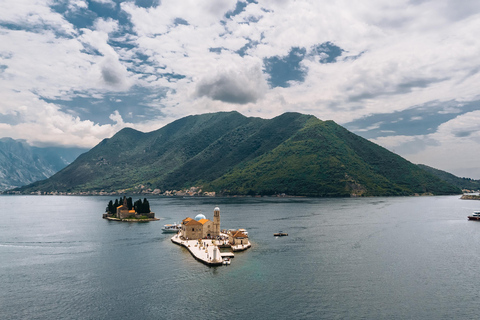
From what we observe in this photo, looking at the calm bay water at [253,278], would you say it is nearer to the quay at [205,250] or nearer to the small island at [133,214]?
the quay at [205,250]

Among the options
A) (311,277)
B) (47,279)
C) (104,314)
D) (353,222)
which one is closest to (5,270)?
(47,279)

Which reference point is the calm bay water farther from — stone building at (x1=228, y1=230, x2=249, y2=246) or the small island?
the small island

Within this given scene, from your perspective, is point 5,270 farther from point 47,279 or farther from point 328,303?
point 328,303

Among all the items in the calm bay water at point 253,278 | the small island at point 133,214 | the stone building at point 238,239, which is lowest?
the calm bay water at point 253,278

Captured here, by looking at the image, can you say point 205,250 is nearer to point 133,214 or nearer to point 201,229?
point 201,229

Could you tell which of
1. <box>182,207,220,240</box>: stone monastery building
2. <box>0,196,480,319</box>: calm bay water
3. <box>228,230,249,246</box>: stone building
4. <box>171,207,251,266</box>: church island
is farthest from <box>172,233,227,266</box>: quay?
<box>228,230,249,246</box>: stone building

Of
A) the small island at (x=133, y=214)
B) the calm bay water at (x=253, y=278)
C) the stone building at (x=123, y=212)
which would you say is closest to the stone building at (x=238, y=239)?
the calm bay water at (x=253, y=278)
